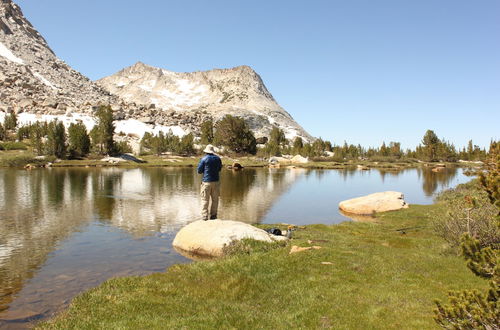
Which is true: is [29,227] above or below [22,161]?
below

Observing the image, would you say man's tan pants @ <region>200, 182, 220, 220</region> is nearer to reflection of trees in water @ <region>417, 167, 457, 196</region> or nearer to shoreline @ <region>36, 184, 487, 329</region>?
shoreline @ <region>36, 184, 487, 329</region>

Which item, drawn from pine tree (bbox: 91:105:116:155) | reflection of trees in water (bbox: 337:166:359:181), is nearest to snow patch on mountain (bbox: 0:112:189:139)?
pine tree (bbox: 91:105:116:155)

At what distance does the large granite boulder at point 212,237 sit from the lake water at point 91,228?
928 millimetres

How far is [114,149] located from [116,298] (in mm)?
125851

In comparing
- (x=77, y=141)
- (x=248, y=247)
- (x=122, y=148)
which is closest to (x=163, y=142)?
Result: (x=122, y=148)

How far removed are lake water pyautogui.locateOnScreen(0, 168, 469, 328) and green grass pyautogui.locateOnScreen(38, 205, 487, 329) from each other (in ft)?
8.84

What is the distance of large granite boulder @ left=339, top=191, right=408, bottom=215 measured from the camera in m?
36.4

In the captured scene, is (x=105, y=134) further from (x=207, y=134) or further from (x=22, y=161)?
(x=207, y=134)

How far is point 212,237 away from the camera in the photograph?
1889 centimetres

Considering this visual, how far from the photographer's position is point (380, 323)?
9.04 m

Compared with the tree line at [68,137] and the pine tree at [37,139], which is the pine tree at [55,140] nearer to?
the tree line at [68,137]

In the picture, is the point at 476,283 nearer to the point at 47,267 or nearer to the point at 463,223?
the point at 463,223

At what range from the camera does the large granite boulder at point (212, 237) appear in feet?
60.3

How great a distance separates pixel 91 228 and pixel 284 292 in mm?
18967
